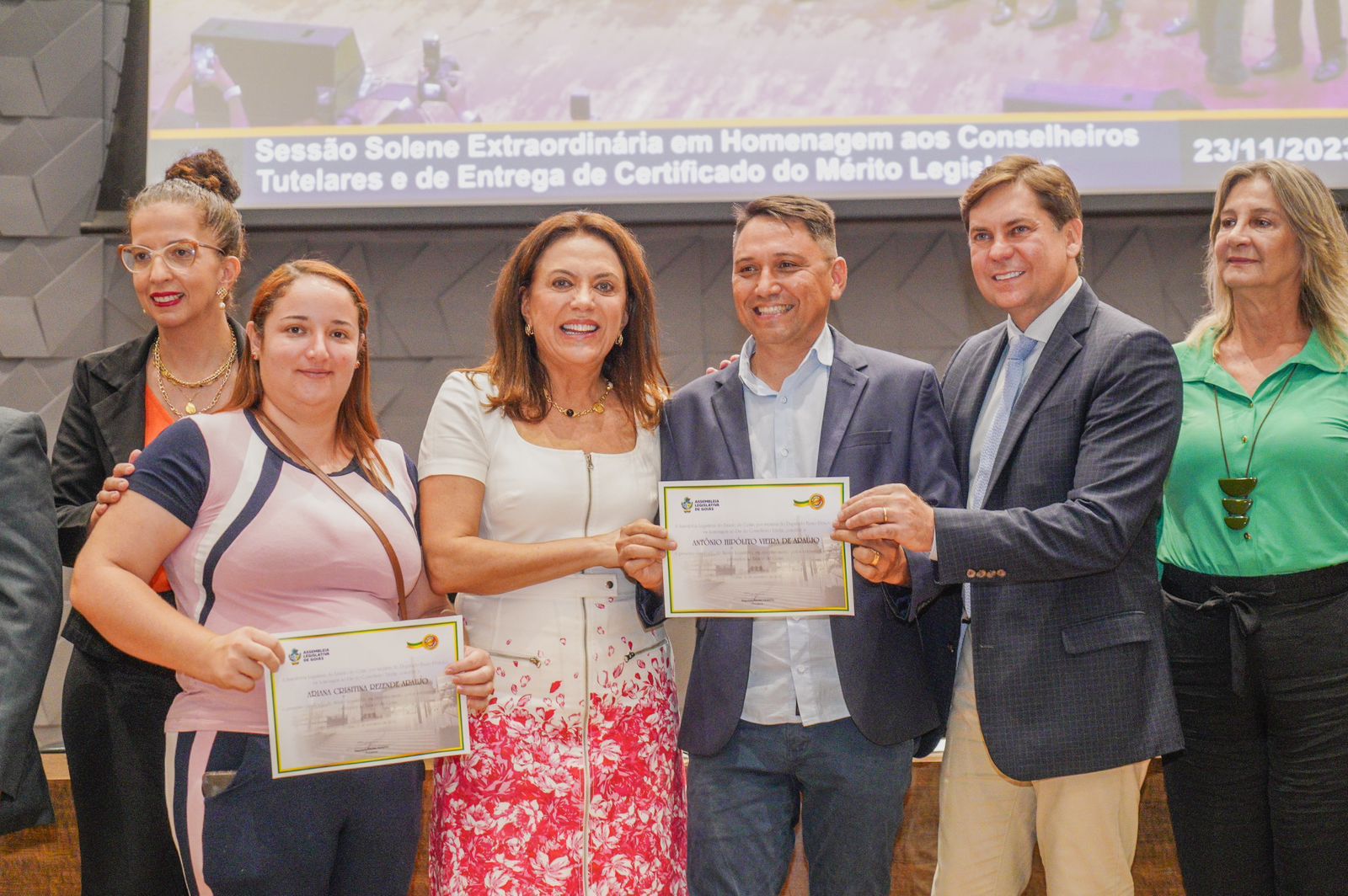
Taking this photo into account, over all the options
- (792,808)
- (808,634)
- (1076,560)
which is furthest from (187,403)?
(1076,560)

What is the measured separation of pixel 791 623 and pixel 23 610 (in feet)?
4.43

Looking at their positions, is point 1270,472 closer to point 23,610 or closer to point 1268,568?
point 1268,568

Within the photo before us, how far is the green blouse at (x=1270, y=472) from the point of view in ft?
7.74

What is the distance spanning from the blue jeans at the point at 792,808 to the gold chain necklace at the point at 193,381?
1.35 m

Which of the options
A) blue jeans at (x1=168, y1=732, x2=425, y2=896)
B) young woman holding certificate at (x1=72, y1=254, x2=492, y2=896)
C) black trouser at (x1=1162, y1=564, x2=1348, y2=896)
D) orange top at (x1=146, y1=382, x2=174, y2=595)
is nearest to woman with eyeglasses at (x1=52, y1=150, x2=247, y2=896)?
orange top at (x1=146, y1=382, x2=174, y2=595)

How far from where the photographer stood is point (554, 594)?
2.16 metres

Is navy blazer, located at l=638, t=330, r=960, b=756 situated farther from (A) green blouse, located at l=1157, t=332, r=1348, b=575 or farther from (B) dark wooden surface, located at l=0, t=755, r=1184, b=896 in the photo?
(B) dark wooden surface, located at l=0, t=755, r=1184, b=896

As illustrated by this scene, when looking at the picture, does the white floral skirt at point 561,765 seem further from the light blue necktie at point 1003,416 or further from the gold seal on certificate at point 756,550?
the light blue necktie at point 1003,416

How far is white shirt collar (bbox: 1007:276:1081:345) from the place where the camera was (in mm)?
2270

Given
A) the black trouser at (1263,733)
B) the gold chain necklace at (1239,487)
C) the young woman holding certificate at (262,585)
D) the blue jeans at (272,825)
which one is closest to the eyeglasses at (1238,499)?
the gold chain necklace at (1239,487)

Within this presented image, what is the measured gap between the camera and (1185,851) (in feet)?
8.03

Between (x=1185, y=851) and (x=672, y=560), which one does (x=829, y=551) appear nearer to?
(x=672, y=560)

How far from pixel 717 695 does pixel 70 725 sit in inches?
51.7

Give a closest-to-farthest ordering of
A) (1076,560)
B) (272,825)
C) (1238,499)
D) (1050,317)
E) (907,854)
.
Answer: (272,825) < (1076,560) < (1050,317) < (1238,499) < (907,854)
